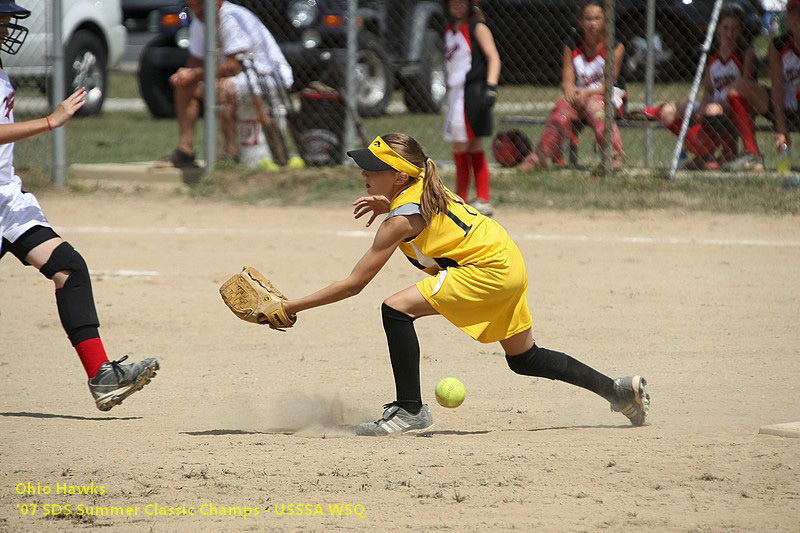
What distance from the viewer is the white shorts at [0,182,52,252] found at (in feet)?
16.9

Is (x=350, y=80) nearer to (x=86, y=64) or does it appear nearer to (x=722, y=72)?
(x=722, y=72)

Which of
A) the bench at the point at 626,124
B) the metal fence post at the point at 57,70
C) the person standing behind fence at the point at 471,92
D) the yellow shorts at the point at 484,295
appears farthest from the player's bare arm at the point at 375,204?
the metal fence post at the point at 57,70

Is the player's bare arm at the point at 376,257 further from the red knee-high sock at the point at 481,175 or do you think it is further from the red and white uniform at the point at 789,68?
the red and white uniform at the point at 789,68

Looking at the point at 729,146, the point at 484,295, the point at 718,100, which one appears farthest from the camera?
the point at 729,146

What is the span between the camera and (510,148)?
12.2 meters

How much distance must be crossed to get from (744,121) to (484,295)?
7.24m

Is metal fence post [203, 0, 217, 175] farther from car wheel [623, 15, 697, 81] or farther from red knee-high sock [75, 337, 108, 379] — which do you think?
car wheel [623, 15, 697, 81]

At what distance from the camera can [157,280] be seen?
26.9 feet

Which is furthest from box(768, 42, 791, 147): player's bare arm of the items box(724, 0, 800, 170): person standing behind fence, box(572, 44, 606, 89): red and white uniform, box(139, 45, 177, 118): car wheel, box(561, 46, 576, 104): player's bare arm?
box(139, 45, 177, 118): car wheel

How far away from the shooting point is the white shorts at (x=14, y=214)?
515cm

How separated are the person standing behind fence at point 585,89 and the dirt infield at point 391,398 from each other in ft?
6.19

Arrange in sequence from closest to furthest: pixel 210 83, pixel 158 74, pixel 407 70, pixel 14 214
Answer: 1. pixel 14 214
2. pixel 210 83
3. pixel 407 70
4. pixel 158 74

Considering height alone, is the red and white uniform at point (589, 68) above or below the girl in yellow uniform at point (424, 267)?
below

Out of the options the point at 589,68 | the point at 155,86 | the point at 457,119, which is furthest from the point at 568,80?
the point at 155,86
